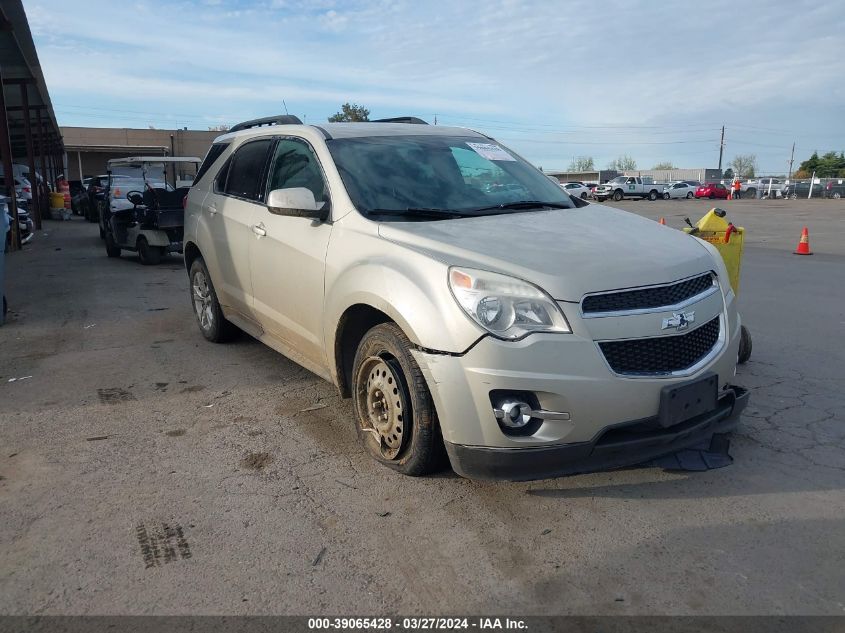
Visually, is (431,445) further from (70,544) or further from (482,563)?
(70,544)

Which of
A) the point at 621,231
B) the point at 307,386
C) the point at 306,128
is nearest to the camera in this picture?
the point at 621,231

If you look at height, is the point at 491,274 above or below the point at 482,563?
above

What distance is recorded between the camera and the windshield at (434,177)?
423cm

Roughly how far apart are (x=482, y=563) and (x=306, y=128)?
318 cm

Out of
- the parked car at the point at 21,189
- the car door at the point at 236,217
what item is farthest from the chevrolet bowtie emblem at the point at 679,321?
the parked car at the point at 21,189

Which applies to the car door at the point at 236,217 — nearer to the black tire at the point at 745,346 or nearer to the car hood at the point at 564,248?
the car hood at the point at 564,248

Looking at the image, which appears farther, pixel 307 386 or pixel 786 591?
pixel 307 386

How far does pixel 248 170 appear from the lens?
561 centimetres

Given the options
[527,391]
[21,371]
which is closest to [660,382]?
[527,391]

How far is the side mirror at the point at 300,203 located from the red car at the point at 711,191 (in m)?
54.8

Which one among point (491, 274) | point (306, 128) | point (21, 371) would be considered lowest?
point (21, 371)

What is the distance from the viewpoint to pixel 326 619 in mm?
2619

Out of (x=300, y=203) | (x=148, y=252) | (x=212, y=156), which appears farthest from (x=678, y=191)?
(x=300, y=203)

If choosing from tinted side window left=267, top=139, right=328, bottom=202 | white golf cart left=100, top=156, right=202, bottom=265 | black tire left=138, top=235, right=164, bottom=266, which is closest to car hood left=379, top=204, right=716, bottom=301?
tinted side window left=267, top=139, right=328, bottom=202
